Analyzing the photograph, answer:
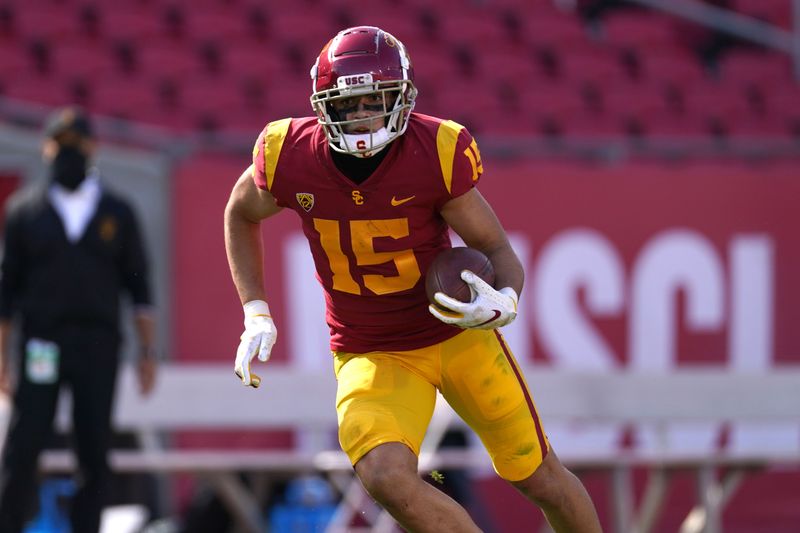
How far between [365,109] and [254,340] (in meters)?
0.79

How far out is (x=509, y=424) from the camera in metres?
4.25

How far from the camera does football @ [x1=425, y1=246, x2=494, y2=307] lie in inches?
157

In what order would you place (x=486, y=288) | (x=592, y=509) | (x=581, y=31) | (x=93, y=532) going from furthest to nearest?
(x=581, y=31) → (x=93, y=532) → (x=592, y=509) → (x=486, y=288)

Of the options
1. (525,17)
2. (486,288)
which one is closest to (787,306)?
(525,17)

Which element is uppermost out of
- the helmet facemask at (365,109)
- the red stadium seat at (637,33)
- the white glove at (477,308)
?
the red stadium seat at (637,33)

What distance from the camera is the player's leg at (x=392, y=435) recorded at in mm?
3920

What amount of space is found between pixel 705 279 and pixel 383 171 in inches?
163

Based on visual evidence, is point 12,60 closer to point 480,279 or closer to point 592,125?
point 592,125

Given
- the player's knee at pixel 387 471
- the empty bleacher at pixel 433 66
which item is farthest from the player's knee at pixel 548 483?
the empty bleacher at pixel 433 66

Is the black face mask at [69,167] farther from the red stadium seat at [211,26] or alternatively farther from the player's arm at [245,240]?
the red stadium seat at [211,26]

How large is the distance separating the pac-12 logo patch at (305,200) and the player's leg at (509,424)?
24.1 inches

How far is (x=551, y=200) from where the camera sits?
7.78 meters

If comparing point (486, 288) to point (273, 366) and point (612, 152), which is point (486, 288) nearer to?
point (273, 366)

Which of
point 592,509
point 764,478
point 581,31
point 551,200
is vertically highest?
point 581,31
